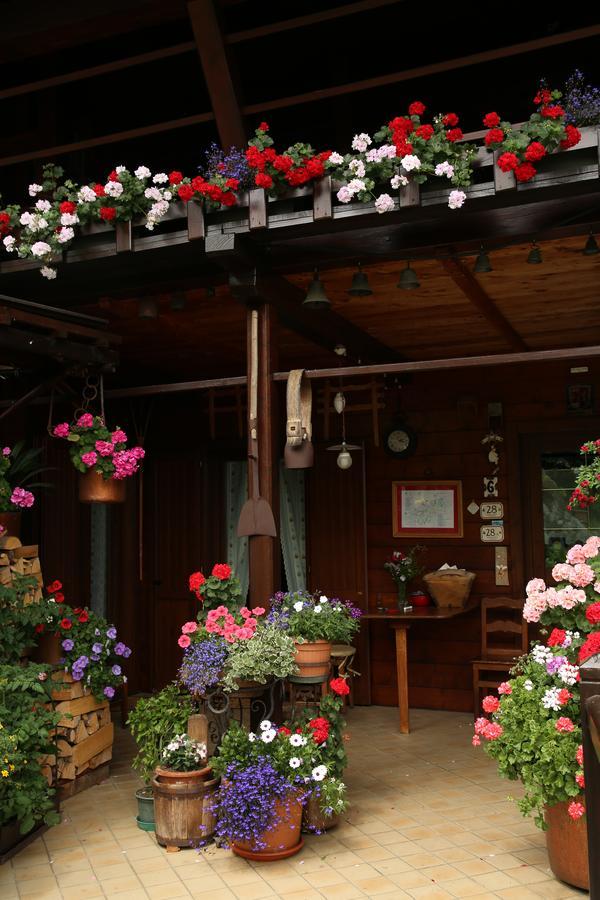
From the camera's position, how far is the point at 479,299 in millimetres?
5336

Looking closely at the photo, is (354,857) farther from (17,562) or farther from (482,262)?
(482,262)

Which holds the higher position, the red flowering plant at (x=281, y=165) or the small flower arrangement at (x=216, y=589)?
the red flowering plant at (x=281, y=165)

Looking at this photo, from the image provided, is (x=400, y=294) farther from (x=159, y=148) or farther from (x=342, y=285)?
(x=159, y=148)

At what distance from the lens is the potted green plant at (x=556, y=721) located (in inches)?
137

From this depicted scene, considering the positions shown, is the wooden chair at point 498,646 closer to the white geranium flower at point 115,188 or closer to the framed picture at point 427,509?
the framed picture at point 427,509

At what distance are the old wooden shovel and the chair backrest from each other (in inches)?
116

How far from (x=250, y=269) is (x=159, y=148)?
233 cm

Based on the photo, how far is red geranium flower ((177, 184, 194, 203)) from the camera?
4.32 meters

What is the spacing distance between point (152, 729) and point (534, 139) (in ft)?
11.4

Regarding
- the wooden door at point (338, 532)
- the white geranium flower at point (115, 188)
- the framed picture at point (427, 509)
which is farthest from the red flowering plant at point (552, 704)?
the wooden door at point (338, 532)

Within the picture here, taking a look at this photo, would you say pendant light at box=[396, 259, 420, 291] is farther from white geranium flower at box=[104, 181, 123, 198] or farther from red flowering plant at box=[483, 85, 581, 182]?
white geranium flower at box=[104, 181, 123, 198]

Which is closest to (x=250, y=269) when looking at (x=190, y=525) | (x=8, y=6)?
(x=8, y=6)

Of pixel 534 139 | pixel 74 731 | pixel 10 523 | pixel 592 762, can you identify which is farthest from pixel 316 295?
pixel 592 762

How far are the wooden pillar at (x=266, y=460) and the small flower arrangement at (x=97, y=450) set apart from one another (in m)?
0.79
